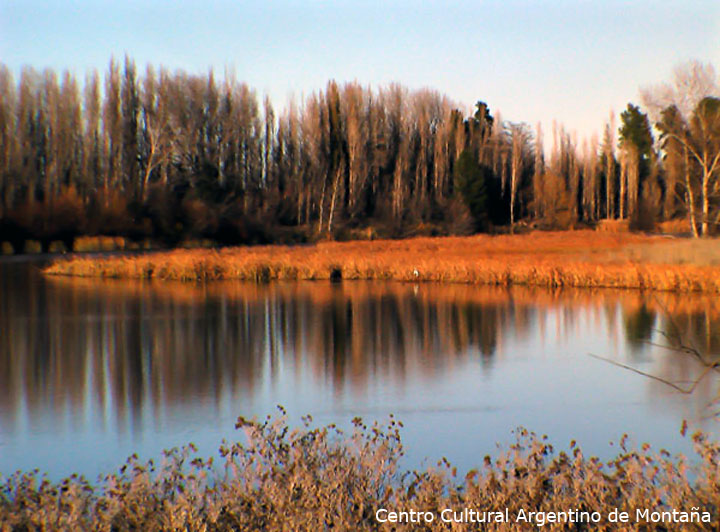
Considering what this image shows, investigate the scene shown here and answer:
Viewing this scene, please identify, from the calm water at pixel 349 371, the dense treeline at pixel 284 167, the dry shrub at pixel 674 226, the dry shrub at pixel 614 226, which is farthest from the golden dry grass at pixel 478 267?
the dry shrub at pixel 614 226

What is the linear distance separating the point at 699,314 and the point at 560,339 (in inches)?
133

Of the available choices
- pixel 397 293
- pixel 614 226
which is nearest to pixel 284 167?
A: pixel 614 226

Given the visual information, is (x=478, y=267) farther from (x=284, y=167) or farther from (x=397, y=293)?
(x=284, y=167)

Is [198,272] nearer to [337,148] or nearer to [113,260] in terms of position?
[113,260]

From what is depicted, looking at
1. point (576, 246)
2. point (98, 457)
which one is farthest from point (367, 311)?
point (576, 246)

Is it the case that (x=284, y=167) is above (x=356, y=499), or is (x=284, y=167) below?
above

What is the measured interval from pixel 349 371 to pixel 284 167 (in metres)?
44.0

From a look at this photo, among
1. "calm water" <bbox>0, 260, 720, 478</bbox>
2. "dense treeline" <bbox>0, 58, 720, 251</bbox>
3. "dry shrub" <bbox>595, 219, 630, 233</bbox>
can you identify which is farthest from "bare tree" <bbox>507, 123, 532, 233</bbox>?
"calm water" <bbox>0, 260, 720, 478</bbox>

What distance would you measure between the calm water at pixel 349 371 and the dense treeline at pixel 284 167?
22372mm

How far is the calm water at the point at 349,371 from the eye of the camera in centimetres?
709

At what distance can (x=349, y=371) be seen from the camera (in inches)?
395

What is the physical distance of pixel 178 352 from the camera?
11602 mm

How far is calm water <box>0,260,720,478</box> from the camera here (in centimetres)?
709

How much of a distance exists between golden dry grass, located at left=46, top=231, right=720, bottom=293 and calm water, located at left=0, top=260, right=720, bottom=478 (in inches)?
49.1
